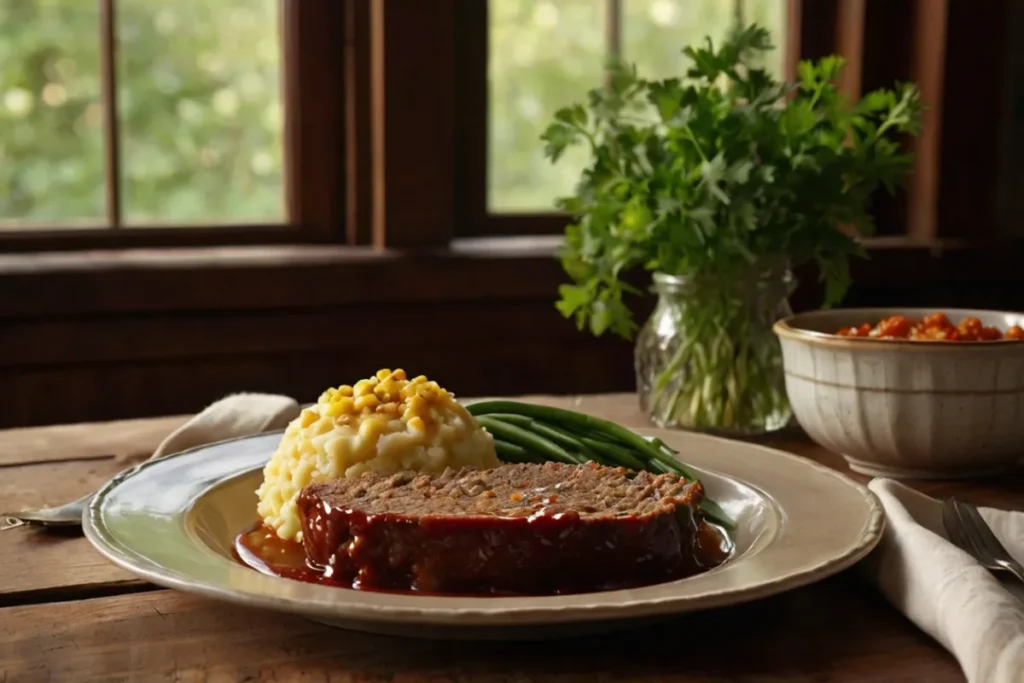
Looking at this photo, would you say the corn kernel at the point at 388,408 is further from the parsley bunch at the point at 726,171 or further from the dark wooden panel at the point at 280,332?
the dark wooden panel at the point at 280,332

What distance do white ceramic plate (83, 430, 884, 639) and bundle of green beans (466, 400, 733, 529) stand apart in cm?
6

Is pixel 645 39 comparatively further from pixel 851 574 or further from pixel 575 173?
pixel 851 574

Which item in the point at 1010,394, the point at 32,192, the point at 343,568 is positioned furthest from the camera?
the point at 32,192

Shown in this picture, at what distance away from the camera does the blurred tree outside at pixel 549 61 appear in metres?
2.85

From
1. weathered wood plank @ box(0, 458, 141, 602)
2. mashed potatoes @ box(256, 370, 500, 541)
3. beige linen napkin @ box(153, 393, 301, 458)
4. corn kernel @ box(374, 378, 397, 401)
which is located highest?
corn kernel @ box(374, 378, 397, 401)

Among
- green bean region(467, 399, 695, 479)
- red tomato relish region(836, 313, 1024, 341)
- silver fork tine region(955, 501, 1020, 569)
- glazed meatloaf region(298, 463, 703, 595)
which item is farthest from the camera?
red tomato relish region(836, 313, 1024, 341)

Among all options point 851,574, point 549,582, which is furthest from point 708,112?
point 549,582

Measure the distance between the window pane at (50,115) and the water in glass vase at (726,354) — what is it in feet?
4.80

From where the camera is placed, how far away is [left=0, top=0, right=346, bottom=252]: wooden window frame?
260 cm

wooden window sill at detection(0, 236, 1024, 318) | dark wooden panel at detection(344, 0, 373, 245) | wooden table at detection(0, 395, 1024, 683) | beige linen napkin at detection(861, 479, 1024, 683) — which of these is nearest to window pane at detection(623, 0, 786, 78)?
wooden window sill at detection(0, 236, 1024, 318)

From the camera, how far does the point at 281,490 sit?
120cm

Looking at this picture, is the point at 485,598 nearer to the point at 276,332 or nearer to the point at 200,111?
the point at 276,332

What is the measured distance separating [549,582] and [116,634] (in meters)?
0.34

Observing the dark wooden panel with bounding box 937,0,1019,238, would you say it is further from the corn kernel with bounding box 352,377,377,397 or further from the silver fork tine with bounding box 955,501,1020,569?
the corn kernel with bounding box 352,377,377,397
